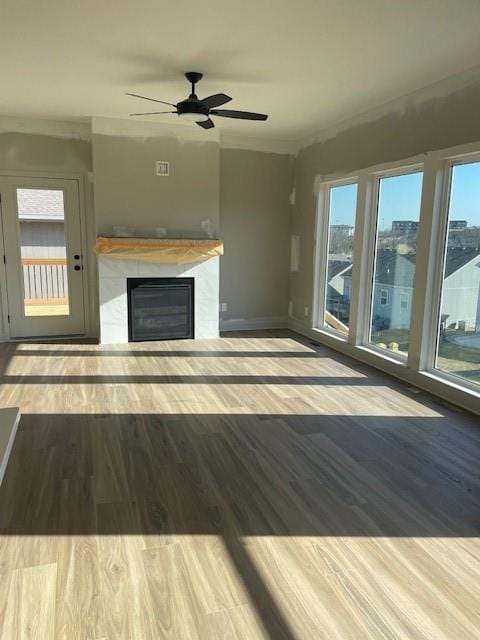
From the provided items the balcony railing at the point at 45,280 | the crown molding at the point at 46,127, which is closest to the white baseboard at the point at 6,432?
the balcony railing at the point at 45,280

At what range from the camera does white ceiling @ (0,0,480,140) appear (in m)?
2.82

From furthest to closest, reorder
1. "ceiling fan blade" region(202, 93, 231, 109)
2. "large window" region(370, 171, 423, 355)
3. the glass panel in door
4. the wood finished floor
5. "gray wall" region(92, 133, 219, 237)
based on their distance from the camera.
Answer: the glass panel in door, "gray wall" region(92, 133, 219, 237), "large window" region(370, 171, 423, 355), "ceiling fan blade" region(202, 93, 231, 109), the wood finished floor

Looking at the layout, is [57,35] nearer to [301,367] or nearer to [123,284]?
[123,284]

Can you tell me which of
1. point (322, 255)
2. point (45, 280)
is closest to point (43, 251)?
point (45, 280)

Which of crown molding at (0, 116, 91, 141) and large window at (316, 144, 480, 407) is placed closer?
large window at (316, 144, 480, 407)

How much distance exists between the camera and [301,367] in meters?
5.05

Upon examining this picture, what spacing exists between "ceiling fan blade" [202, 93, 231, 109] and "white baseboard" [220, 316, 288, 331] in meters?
3.43

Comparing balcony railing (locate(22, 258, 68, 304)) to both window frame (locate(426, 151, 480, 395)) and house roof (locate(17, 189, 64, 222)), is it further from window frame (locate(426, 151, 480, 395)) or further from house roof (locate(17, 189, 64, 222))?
window frame (locate(426, 151, 480, 395))

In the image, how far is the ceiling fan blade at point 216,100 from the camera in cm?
376

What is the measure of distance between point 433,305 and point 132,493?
10.3 ft

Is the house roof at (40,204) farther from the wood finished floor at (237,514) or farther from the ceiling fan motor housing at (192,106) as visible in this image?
the ceiling fan motor housing at (192,106)

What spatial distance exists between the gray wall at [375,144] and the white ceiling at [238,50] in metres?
0.24

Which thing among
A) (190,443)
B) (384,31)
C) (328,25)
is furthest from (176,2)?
(190,443)

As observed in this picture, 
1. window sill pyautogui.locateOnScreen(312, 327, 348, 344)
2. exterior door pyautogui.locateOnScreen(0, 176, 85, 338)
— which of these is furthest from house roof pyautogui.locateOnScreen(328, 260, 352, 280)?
exterior door pyautogui.locateOnScreen(0, 176, 85, 338)
